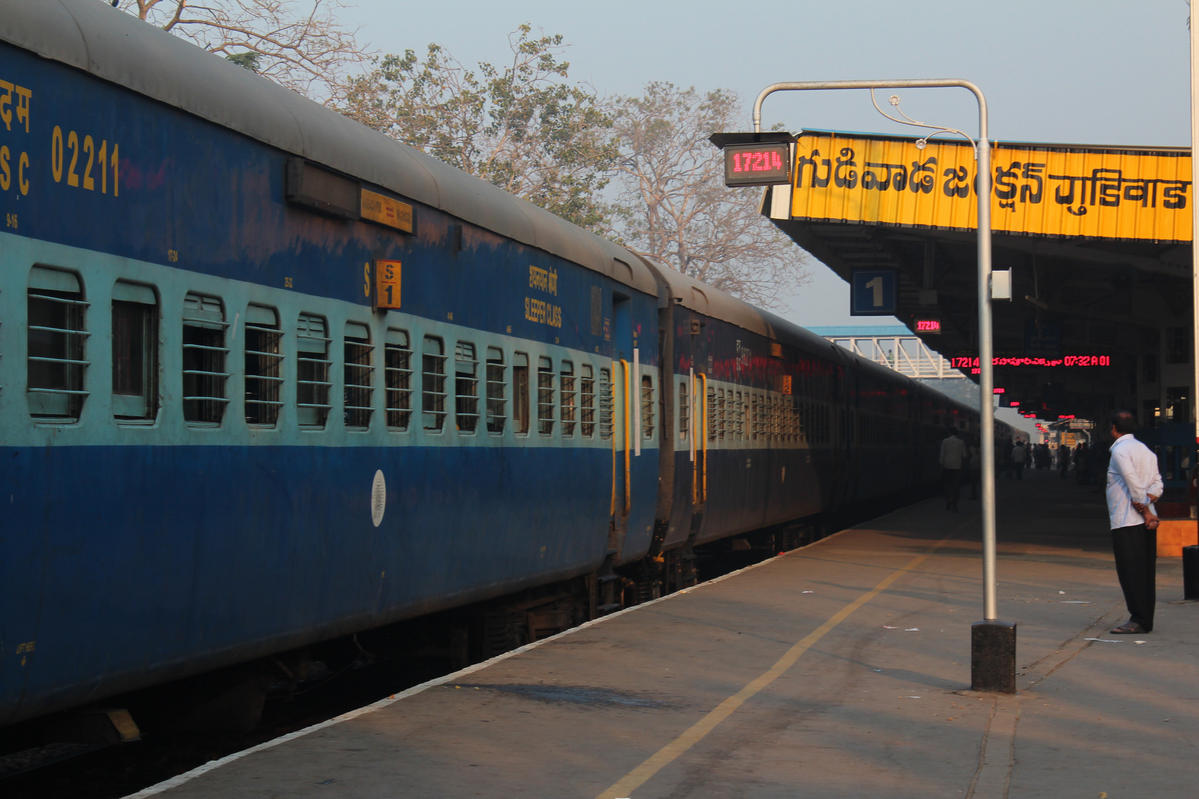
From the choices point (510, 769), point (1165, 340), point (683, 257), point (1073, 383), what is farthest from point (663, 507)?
point (683, 257)

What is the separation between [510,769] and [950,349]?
38.4 meters

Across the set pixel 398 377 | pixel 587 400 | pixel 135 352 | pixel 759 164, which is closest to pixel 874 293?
pixel 759 164

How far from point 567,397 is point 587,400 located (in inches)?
23.9

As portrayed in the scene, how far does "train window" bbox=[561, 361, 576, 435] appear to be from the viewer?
1230 cm

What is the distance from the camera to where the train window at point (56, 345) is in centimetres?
568

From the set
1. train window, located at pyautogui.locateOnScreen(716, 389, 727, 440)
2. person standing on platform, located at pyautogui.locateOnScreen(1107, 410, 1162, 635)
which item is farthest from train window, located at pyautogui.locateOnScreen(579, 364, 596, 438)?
train window, located at pyautogui.locateOnScreen(716, 389, 727, 440)

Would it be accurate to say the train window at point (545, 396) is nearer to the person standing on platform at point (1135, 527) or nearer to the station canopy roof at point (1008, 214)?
the person standing on platform at point (1135, 527)

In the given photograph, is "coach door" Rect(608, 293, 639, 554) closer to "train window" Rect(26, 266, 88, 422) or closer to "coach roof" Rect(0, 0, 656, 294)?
"coach roof" Rect(0, 0, 656, 294)

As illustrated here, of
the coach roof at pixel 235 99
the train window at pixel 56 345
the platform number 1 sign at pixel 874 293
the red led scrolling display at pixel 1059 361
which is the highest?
the platform number 1 sign at pixel 874 293

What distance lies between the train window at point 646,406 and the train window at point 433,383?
5.18m

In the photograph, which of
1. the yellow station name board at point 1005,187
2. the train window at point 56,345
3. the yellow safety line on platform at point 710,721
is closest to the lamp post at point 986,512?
the yellow safety line on platform at point 710,721

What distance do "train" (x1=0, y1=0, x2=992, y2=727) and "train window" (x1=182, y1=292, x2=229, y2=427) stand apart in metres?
0.02

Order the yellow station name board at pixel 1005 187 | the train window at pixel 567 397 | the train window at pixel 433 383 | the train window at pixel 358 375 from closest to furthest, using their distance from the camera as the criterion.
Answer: the train window at pixel 358 375 < the train window at pixel 433 383 < the train window at pixel 567 397 < the yellow station name board at pixel 1005 187

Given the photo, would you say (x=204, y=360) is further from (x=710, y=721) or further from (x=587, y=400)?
(x=587, y=400)
